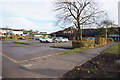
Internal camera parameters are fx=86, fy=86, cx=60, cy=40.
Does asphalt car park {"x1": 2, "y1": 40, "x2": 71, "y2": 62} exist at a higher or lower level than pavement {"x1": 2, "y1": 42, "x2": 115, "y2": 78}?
higher

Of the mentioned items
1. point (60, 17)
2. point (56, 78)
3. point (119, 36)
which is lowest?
point (56, 78)

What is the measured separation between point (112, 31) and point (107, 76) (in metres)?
35.8

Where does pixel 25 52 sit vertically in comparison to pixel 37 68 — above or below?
above

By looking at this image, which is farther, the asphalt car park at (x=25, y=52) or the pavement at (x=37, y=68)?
the asphalt car park at (x=25, y=52)

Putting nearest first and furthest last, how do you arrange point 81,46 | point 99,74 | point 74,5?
1. point 99,74
2. point 81,46
3. point 74,5

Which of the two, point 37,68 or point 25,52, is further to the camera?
point 25,52

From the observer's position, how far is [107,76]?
3586 mm

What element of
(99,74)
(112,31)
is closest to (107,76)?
(99,74)

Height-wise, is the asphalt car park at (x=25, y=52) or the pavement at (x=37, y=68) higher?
the asphalt car park at (x=25, y=52)

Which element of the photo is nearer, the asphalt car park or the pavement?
the pavement

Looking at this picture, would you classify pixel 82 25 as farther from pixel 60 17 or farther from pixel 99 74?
pixel 99 74

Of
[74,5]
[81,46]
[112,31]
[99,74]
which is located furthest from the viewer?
[112,31]

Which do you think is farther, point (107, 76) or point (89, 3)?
point (89, 3)

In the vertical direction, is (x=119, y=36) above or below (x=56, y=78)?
above
